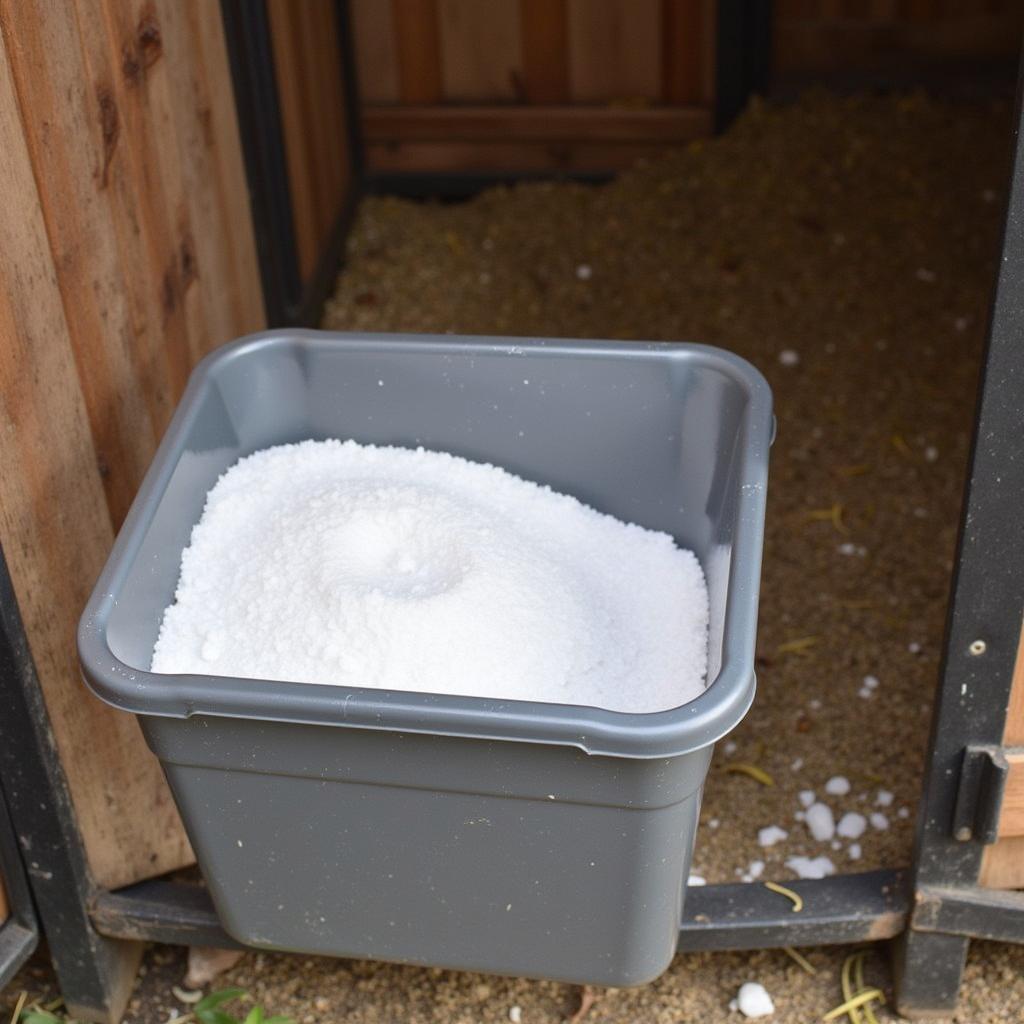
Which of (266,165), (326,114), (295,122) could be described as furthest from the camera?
(326,114)

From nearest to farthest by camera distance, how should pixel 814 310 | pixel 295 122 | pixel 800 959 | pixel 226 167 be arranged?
pixel 800 959, pixel 226 167, pixel 295 122, pixel 814 310

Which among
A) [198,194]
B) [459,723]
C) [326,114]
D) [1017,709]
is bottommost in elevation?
[1017,709]

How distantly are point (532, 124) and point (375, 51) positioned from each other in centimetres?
36

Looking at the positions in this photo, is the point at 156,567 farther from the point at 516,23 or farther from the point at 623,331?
the point at 516,23

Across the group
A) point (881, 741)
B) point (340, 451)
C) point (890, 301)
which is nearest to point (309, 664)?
point (340, 451)

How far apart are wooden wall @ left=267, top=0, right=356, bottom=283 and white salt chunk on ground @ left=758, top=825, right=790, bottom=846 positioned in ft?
4.22

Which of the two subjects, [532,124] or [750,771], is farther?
[532,124]

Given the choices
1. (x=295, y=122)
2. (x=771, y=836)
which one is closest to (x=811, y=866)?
(x=771, y=836)

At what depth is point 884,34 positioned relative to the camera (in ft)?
9.45

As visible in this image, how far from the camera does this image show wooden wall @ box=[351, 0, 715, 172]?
9.28ft

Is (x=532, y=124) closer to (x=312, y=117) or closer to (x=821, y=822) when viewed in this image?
(x=312, y=117)

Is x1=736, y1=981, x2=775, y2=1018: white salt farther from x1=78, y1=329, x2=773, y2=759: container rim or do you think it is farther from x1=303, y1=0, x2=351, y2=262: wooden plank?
x1=303, y1=0, x2=351, y2=262: wooden plank

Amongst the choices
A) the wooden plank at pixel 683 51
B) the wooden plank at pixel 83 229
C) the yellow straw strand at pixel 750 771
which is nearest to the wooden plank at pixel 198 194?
the wooden plank at pixel 83 229

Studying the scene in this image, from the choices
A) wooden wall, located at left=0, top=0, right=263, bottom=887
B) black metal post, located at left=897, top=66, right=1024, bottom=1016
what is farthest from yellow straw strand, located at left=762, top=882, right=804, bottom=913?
wooden wall, located at left=0, top=0, right=263, bottom=887
